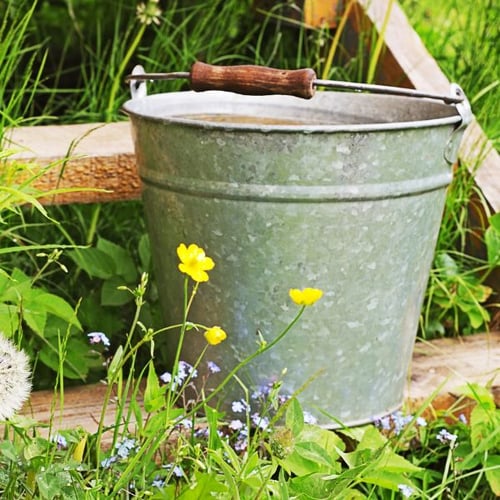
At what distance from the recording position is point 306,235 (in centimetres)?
172

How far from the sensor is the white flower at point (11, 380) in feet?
4.30

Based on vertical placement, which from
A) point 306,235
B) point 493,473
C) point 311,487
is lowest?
point 493,473

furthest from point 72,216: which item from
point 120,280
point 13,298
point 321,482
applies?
point 321,482

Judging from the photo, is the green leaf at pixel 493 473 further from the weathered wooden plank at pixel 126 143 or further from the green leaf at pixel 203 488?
the weathered wooden plank at pixel 126 143

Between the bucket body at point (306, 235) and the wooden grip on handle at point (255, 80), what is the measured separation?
0.25ft

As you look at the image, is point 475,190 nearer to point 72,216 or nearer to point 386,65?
point 386,65

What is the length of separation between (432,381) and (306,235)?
0.59m

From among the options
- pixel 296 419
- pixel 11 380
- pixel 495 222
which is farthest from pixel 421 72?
pixel 11 380

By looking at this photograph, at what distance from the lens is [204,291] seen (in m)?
1.81

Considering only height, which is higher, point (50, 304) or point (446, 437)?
point (50, 304)

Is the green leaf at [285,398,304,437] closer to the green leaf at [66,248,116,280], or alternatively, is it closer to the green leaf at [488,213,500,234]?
the green leaf at [66,248,116,280]

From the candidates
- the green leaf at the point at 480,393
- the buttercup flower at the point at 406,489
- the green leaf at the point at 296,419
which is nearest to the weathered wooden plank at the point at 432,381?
the green leaf at the point at 480,393

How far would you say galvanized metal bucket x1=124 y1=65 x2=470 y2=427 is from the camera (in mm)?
1672

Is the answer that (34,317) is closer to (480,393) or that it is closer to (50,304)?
(50,304)
